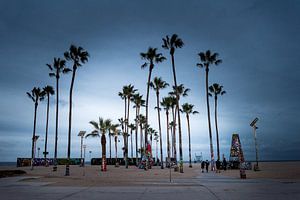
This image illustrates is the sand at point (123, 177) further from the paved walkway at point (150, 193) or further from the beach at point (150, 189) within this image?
the paved walkway at point (150, 193)

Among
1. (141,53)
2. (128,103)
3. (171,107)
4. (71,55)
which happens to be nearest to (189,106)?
(171,107)

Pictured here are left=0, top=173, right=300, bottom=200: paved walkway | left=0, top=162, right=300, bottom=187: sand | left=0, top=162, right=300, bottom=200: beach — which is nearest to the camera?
left=0, top=173, right=300, bottom=200: paved walkway

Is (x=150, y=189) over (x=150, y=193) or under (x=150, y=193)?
under

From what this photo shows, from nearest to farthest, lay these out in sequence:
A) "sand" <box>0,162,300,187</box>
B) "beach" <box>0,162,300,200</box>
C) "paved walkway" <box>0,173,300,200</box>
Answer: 1. "paved walkway" <box>0,173,300,200</box>
2. "beach" <box>0,162,300,200</box>
3. "sand" <box>0,162,300,187</box>

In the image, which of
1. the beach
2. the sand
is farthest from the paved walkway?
the sand

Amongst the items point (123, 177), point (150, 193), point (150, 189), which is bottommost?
point (123, 177)

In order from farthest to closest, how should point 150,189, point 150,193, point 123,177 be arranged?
point 123,177
point 150,189
point 150,193

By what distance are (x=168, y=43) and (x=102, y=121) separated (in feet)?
64.5

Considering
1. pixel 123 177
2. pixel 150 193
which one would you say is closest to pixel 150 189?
pixel 150 193

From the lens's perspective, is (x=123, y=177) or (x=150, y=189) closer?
(x=150, y=189)

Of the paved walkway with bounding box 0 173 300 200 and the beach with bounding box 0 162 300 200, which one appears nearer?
the paved walkway with bounding box 0 173 300 200

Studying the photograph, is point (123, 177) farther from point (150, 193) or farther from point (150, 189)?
point (150, 193)

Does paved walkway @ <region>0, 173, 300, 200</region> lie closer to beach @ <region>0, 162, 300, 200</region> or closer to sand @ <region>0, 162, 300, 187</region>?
beach @ <region>0, 162, 300, 200</region>

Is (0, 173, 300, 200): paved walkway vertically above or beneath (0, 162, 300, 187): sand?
above
